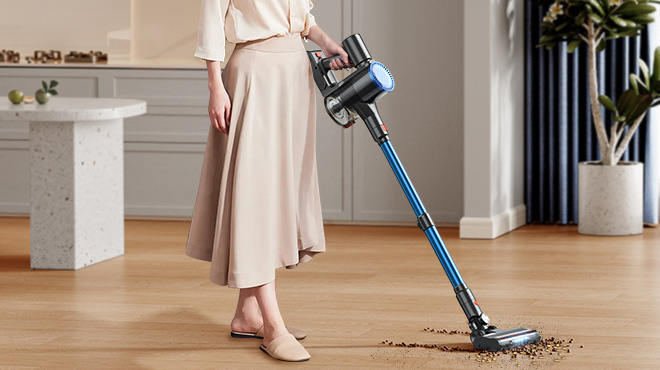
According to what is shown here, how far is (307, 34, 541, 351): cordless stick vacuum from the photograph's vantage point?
2.49 m

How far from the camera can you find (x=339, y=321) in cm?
302

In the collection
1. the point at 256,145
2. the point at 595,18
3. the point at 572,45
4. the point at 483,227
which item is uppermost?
the point at 595,18

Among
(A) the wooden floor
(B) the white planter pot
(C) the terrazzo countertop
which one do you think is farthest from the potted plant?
(C) the terrazzo countertop

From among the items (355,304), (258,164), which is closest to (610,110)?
(355,304)

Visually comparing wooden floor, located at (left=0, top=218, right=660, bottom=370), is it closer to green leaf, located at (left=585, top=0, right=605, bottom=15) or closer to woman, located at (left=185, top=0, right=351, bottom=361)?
woman, located at (left=185, top=0, right=351, bottom=361)

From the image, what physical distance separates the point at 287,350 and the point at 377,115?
0.63m

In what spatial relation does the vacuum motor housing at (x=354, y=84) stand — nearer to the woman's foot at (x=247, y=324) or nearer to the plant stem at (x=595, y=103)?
the woman's foot at (x=247, y=324)

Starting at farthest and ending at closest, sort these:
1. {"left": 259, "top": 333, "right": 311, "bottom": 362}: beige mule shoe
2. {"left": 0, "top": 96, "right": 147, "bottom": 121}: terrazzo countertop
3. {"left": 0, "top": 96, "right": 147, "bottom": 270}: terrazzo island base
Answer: {"left": 0, "top": 96, "right": 147, "bottom": 270}: terrazzo island base < {"left": 0, "top": 96, "right": 147, "bottom": 121}: terrazzo countertop < {"left": 259, "top": 333, "right": 311, "bottom": 362}: beige mule shoe

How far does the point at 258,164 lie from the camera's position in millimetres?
2555

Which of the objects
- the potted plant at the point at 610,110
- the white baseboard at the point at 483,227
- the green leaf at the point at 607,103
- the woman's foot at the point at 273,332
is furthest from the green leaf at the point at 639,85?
the woman's foot at the point at 273,332

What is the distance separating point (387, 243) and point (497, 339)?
203 cm

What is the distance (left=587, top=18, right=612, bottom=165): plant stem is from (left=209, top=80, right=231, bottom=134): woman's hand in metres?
2.63

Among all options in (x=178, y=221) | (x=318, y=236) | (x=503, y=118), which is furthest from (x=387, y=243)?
(x=318, y=236)

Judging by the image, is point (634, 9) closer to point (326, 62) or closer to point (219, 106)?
point (326, 62)
